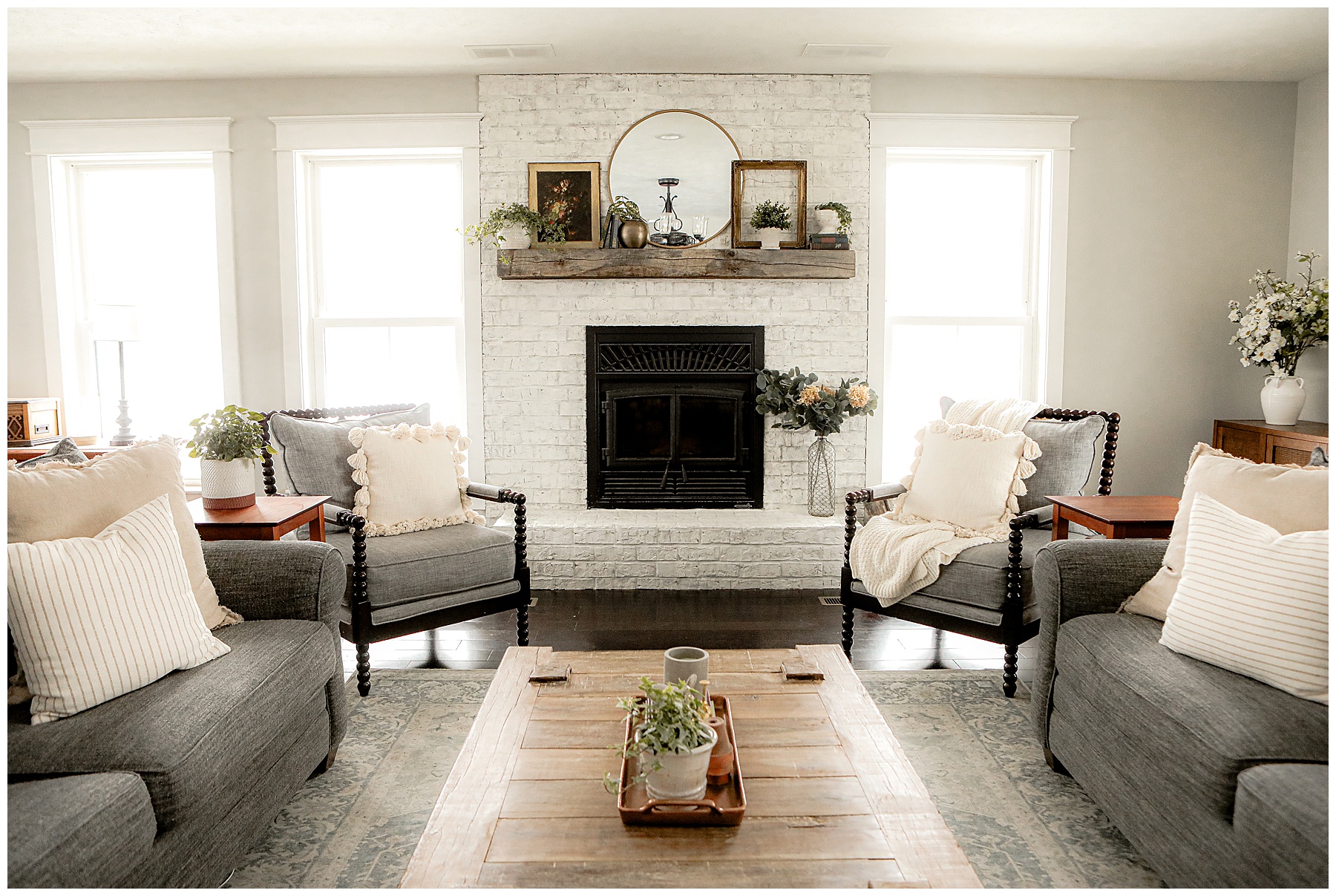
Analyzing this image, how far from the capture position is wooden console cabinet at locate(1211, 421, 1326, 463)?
3.62 m

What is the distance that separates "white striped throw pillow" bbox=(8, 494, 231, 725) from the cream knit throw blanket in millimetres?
2212

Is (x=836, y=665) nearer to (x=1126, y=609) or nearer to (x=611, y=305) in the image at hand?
(x=1126, y=609)

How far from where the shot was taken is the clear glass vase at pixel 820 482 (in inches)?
164

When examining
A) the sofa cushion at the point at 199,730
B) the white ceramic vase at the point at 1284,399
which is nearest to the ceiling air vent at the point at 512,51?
the sofa cushion at the point at 199,730

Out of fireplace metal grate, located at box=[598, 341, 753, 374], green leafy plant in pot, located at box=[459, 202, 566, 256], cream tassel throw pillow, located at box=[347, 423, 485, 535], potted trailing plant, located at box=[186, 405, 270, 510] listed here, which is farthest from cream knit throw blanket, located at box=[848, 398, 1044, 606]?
potted trailing plant, located at box=[186, 405, 270, 510]

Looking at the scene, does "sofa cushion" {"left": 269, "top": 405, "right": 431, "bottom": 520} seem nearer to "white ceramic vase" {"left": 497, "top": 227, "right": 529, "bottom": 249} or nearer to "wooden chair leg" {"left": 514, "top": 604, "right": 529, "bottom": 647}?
"wooden chair leg" {"left": 514, "top": 604, "right": 529, "bottom": 647}

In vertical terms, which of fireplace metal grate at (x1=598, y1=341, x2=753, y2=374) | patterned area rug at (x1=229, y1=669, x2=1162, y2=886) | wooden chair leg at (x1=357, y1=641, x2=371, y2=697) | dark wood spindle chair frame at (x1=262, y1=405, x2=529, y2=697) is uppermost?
fireplace metal grate at (x1=598, y1=341, x2=753, y2=374)

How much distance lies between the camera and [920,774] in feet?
7.50

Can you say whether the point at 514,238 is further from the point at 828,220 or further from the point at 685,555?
the point at 685,555

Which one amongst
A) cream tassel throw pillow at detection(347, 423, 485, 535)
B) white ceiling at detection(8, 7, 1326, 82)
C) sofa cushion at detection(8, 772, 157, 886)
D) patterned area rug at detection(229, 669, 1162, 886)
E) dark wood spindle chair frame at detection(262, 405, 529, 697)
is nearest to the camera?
sofa cushion at detection(8, 772, 157, 886)

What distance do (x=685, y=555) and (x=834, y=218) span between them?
1.88m

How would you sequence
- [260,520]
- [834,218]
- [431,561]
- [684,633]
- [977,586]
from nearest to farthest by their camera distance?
[260,520] → [977,586] → [431,561] → [684,633] → [834,218]

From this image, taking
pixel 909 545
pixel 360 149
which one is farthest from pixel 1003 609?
pixel 360 149

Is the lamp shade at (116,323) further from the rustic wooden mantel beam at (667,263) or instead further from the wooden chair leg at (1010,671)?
the wooden chair leg at (1010,671)
